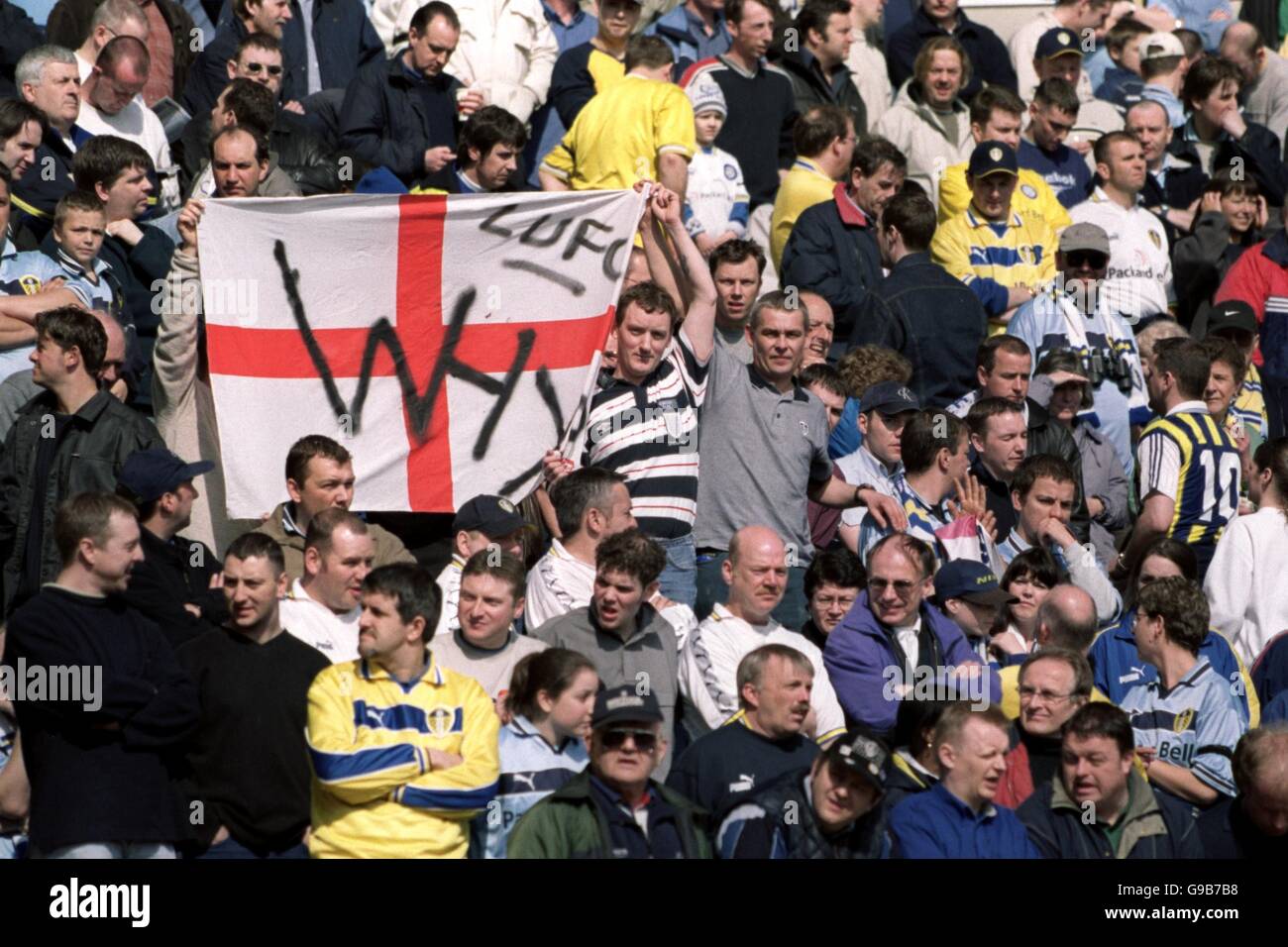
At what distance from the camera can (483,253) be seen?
10742 mm

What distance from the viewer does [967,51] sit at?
16047mm

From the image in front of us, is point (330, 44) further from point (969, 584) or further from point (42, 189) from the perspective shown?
point (969, 584)

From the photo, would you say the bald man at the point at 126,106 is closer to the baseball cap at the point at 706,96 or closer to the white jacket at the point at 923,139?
the baseball cap at the point at 706,96

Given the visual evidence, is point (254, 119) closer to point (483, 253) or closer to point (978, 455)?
point (483, 253)

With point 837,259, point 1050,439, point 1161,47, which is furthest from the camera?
point 1161,47

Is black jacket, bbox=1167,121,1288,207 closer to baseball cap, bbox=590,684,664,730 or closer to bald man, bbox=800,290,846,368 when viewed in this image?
bald man, bbox=800,290,846,368

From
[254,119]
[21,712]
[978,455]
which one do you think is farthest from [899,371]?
[21,712]

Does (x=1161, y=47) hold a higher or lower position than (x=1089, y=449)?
higher

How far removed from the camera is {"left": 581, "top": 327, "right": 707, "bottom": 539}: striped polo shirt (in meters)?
9.97

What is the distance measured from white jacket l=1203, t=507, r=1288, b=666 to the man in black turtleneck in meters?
1.69

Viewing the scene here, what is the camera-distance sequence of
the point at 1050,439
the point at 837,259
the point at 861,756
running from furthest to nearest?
the point at 837,259 → the point at 1050,439 → the point at 861,756

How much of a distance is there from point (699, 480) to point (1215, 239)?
5435 mm

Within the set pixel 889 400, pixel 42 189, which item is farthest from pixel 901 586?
pixel 42 189
